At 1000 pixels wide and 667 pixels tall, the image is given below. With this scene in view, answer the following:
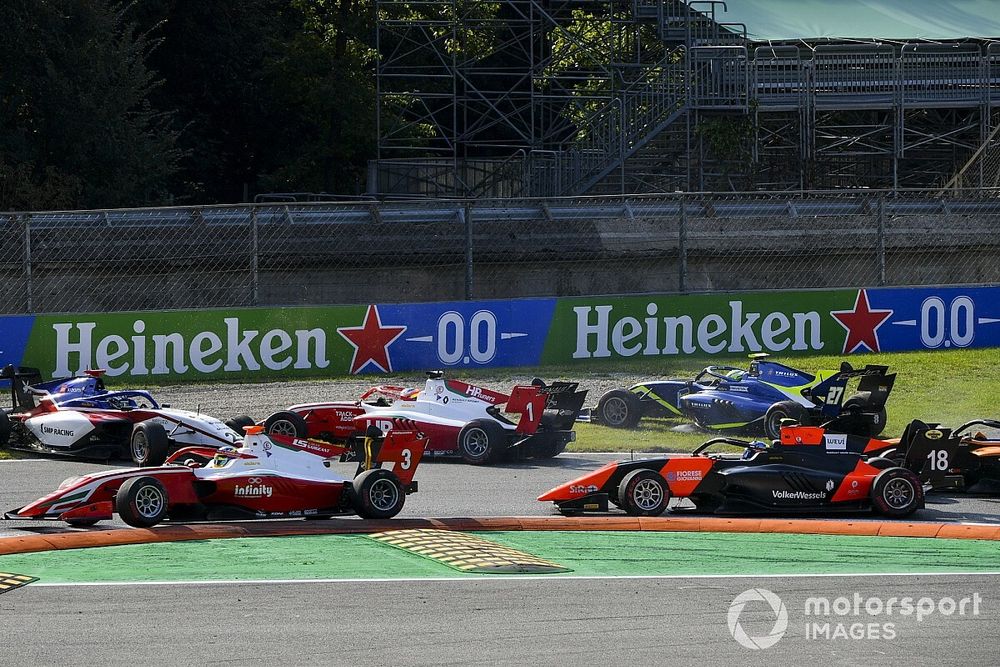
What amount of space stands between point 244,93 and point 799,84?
17.6m

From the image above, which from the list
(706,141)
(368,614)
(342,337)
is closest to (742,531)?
(368,614)

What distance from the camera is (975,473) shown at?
42.7 feet

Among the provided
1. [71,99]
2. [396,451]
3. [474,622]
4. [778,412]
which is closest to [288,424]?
[396,451]

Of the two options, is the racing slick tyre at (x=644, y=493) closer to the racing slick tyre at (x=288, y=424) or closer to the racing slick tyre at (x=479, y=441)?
the racing slick tyre at (x=479, y=441)

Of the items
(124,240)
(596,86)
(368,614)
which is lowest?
(368,614)

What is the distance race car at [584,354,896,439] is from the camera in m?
16.2

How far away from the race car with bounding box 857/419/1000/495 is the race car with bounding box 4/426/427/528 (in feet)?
14.9

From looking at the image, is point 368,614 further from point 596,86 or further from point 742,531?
point 596,86

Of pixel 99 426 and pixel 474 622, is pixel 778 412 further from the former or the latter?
pixel 474 622

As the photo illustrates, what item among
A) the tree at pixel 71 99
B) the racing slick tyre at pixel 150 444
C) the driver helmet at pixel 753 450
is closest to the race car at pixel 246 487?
the racing slick tyre at pixel 150 444

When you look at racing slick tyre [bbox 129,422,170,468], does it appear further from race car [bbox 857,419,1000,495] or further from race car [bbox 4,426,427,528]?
race car [bbox 857,419,1000,495]

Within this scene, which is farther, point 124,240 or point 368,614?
point 124,240

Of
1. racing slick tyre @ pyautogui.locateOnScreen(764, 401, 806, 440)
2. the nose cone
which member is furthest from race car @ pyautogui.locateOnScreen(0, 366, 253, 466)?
racing slick tyre @ pyautogui.locateOnScreen(764, 401, 806, 440)

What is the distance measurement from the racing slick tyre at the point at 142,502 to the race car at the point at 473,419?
410 centimetres
